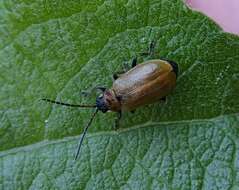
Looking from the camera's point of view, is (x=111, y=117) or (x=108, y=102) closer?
(x=111, y=117)

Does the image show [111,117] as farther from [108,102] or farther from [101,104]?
[108,102]

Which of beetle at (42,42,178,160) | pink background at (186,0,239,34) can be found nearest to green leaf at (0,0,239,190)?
beetle at (42,42,178,160)

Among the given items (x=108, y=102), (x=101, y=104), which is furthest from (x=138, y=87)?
(x=101, y=104)

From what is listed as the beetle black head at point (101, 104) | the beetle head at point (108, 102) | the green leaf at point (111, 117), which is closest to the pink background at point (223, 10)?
the green leaf at point (111, 117)

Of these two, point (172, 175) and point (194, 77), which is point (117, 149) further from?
point (194, 77)

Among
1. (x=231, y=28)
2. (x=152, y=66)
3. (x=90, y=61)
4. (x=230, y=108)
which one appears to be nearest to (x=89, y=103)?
(x=90, y=61)
